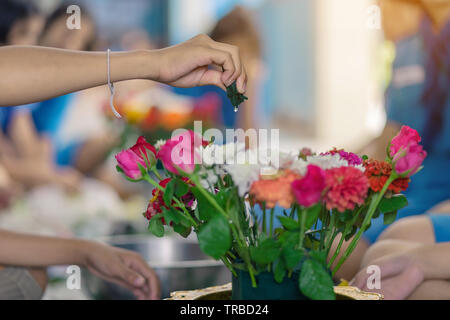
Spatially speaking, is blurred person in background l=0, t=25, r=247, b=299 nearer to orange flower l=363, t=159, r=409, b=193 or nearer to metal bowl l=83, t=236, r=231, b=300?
orange flower l=363, t=159, r=409, b=193

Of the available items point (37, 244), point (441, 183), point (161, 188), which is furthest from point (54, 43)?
point (161, 188)

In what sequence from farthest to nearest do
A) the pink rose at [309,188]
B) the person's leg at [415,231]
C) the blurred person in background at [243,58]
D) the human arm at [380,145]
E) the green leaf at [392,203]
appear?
the blurred person in background at [243,58], the human arm at [380,145], the person's leg at [415,231], the green leaf at [392,203], the pink rose at [309,188]

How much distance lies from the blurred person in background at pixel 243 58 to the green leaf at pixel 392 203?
2.02m

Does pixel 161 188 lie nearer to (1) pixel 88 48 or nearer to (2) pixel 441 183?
→ (2) pixel 441 183

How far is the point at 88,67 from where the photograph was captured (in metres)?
0.60

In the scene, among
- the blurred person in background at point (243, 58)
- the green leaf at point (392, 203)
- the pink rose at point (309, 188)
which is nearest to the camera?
the pink rose at point (309, 188)

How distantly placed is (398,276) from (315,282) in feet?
1.13

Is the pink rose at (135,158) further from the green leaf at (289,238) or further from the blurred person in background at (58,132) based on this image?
the blurred person in background at (58,132)

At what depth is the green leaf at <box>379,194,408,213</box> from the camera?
21.3 inches

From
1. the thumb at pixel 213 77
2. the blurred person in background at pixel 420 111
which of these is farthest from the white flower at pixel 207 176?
the blurred person in background at pixel 420 111

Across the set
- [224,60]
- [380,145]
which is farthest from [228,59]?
[380,145]

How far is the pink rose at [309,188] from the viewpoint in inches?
17.3

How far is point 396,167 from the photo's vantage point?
49cm

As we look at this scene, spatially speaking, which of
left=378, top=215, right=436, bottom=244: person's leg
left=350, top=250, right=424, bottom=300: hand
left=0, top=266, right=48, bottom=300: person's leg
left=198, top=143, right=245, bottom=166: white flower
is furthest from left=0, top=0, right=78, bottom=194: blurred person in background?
left=198, top=143, right=245, bottom=166: white flower
